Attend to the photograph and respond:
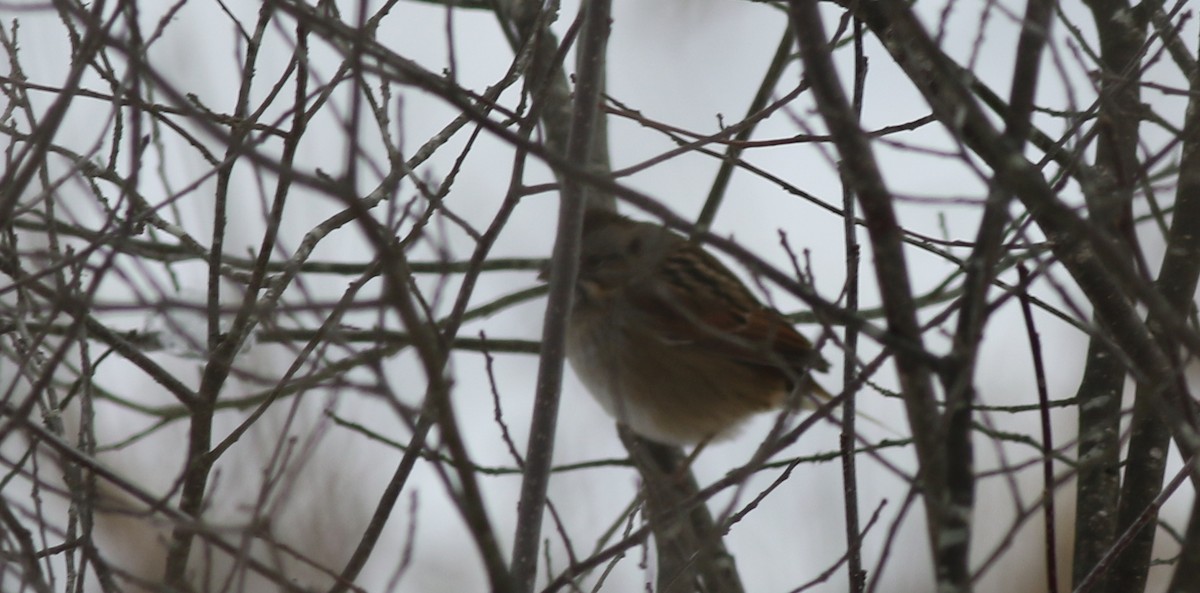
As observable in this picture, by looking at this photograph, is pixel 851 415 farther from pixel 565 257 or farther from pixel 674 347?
pixel 674 347

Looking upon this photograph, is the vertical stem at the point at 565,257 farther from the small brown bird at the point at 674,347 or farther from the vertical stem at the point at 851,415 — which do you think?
the small brown bird at the point at 674,347

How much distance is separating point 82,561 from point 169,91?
143 centimetres

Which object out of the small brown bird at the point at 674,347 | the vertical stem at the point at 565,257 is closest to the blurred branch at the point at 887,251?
the vertical stem at the point at 565,257

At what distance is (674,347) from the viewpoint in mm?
5230

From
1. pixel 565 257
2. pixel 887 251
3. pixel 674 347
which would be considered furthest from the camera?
pixel 674 347

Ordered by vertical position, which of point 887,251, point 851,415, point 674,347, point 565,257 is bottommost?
point 887,251

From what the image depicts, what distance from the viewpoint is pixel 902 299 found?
195 centimetres

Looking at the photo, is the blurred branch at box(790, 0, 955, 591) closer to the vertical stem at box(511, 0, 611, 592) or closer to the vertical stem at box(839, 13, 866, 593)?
the vertical stem at box(839, 13, 866, 593)

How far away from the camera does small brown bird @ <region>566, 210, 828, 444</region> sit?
198 inches

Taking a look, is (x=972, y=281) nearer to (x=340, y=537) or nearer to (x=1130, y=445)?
(x=1130, y=445)

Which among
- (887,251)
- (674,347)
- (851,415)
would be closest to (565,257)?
(851,415)

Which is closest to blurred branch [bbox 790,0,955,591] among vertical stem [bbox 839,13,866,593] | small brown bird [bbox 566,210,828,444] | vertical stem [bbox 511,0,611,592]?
vertical stem [bbox 839,13,866,593]

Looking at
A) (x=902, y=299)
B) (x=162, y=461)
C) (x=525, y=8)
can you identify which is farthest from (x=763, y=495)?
(x=162, y=461)

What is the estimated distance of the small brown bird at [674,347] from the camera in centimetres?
504
